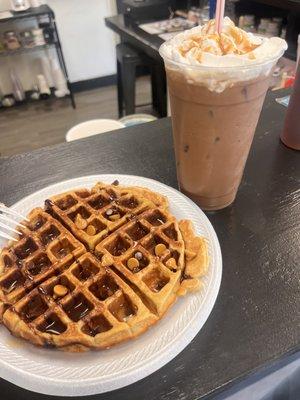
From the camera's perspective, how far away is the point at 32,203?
0.78 metres

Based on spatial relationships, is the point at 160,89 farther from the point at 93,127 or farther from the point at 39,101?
the point at 39,101

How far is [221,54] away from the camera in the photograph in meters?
0.62

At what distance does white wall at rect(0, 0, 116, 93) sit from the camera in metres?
3.64

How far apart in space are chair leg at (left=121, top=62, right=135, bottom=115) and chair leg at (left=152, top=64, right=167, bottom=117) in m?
0.19

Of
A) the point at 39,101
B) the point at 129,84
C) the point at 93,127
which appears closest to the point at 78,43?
the point at 39,101

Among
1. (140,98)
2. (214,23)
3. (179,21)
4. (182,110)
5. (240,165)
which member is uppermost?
(214,23)

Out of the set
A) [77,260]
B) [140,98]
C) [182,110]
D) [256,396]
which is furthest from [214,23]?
[140,98]

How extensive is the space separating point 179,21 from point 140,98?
42.9 inches

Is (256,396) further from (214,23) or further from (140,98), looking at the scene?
(140,98)

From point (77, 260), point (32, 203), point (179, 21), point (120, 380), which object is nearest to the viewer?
point (120, 380)

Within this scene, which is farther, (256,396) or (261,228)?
(256,396)

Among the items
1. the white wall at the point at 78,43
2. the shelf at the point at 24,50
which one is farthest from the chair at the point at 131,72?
the white wall at the point at 78,43

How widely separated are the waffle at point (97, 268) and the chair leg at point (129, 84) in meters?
2.14

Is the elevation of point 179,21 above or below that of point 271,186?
below
